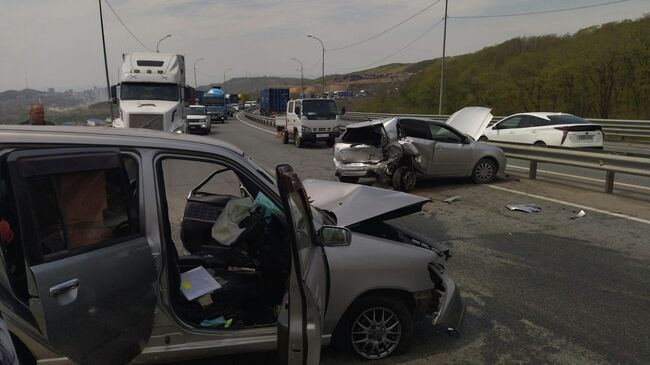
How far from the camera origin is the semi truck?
1817cm

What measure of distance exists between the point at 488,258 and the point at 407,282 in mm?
2848

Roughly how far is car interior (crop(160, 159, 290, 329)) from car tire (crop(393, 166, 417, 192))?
6.43 m

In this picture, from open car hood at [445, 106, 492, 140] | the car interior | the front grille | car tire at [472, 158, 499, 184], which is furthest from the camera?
the front grille

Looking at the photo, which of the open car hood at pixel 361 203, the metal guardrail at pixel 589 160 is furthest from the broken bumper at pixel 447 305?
the metal guardrail at pixel 589 160

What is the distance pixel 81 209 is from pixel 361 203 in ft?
7.19

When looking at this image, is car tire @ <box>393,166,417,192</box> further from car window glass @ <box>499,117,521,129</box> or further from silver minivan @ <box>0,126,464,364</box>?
car window glass @ <box>499,117,521,129</box>

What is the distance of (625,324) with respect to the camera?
4141 mm

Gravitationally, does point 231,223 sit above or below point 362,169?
above

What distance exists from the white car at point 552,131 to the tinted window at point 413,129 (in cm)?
604

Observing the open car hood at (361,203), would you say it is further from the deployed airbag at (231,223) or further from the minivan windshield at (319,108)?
the minivan windshield at (319,108)

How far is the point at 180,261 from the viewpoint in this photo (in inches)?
147

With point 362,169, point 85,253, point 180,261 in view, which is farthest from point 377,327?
point 362,169

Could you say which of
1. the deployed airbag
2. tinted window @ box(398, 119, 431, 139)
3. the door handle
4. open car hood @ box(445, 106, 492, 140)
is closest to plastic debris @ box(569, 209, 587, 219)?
tinted window @ box(398, 119, 431, 139)

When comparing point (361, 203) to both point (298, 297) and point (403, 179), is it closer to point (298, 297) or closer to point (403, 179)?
point (298, 297)
